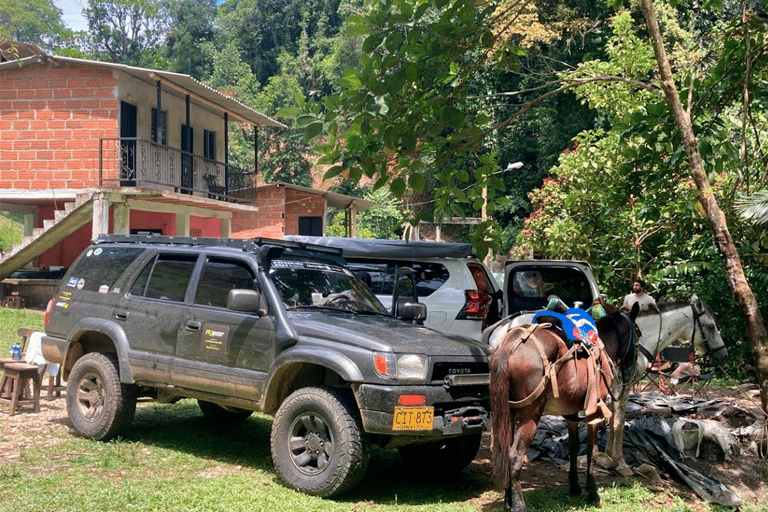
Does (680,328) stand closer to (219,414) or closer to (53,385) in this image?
(219,414)

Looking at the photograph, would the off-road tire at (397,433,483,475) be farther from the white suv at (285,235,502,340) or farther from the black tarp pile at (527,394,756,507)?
the white suv at (285,235,502,340)

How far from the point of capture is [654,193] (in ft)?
32.6

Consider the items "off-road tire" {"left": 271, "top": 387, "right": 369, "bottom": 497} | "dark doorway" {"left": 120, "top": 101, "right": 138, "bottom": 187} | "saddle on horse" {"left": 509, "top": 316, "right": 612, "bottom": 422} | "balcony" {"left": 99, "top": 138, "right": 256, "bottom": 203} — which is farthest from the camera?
"dark doorway" {"left": 120, "top": 101, "right": 138, "bottom": 187}

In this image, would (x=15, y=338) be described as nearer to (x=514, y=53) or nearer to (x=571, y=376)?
(x=514, y=53)

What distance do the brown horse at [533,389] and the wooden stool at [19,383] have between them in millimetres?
5763

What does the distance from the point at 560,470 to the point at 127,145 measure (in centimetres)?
1639

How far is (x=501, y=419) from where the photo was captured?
6.51 m

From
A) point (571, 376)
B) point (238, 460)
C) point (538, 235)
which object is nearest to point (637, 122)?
point (571, 376)

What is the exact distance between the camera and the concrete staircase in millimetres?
20438

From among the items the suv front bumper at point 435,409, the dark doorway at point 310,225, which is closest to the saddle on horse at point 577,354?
the suv front bumper at point 435,409

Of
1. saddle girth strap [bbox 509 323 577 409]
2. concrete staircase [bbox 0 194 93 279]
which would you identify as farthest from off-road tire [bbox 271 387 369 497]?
concrete staircase [bbox 0 194 93 279]

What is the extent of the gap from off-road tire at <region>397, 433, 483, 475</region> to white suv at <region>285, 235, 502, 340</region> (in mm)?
3185

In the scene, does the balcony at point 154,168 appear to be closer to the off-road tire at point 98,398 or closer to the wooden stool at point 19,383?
the wooden stool at point 19,383

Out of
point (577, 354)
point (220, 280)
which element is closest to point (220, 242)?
point (220, 280)
